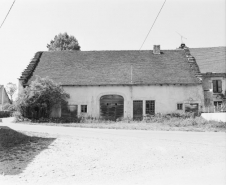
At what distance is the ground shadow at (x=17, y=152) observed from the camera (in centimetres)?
654

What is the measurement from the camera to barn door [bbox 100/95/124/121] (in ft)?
79.1

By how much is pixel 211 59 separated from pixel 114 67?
40.2 ft

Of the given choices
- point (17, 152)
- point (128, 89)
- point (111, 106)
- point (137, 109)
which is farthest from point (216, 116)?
point (17, 152)

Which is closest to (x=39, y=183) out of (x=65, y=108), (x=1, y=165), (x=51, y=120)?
(x=1, y=165)

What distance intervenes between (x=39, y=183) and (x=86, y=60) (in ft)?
77.0

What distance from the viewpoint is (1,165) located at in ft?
22.1

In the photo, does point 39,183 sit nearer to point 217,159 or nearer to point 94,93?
point 217,159

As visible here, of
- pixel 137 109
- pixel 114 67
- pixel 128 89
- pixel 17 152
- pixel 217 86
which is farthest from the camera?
pixel 217 86

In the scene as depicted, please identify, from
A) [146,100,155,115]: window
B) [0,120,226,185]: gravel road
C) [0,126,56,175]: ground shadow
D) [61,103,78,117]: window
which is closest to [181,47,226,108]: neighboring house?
[146,100,155,115]: window

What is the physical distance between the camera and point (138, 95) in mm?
24062

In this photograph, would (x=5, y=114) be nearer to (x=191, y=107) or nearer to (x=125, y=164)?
(x=191, y=107)

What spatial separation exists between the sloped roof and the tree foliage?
16.7 meters

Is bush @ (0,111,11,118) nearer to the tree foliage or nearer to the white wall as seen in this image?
the tree foliage

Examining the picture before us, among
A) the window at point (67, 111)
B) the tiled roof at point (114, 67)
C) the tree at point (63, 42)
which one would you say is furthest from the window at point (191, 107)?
the tree at point (63, 42)
